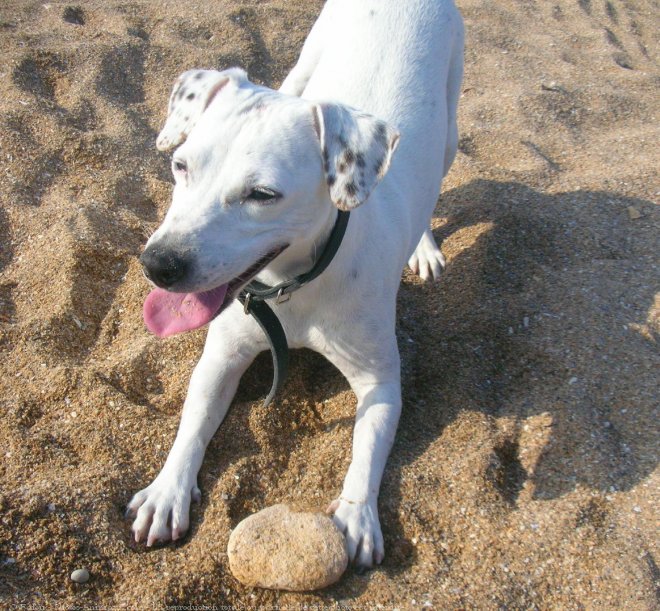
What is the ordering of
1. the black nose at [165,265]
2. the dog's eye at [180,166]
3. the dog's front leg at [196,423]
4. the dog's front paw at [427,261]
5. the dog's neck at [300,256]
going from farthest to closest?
the dog's front paw at [427,261] → the dog's front leg at [196,423] → the dog's neck at [300,256] → the dog's eye at [180,166] → the black nose at [165,265]

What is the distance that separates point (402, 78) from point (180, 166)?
56.4 inches

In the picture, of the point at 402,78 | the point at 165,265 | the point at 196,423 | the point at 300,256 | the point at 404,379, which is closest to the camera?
the point at 165,265

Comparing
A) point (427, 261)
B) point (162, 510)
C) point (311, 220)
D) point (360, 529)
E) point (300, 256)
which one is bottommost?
point (427, 261)

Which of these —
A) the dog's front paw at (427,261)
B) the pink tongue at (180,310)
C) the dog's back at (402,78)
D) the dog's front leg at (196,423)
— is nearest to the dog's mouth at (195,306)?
the pink tongue at (180,310)

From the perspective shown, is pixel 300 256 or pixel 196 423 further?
pixel 196 423

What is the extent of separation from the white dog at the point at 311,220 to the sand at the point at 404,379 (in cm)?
13

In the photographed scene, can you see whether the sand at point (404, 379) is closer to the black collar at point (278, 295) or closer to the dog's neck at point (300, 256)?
the black collar at point (278, 295)

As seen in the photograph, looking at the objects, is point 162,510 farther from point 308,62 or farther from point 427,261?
point 308,62

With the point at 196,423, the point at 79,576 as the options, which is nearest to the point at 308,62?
the point at 196,423

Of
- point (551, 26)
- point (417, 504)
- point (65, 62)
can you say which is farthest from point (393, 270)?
point (551, 26)

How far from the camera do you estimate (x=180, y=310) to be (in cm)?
220

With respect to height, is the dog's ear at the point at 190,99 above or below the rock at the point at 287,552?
above

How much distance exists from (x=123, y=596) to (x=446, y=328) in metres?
1.80

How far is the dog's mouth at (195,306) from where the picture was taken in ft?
7.04
